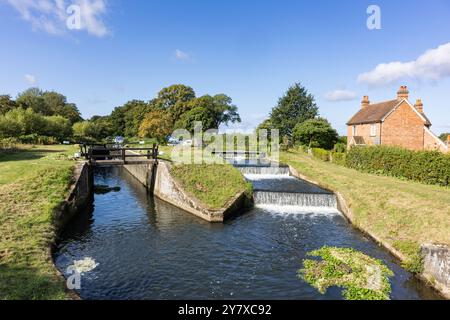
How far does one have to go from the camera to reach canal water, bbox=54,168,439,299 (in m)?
12.5

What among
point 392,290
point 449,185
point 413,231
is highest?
point 449,185

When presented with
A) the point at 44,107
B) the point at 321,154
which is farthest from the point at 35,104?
the point at 321,154

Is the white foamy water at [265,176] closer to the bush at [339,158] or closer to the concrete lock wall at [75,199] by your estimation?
the bush at [339,158]

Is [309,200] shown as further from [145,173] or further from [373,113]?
[373,113]

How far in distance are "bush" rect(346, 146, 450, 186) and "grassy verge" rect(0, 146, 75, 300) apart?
2807 centimetres

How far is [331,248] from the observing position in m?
16.5

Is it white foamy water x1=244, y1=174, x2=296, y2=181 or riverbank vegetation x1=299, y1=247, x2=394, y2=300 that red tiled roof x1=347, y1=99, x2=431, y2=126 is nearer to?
white foamy water x1=244, y1=174, x2=296, y2=181

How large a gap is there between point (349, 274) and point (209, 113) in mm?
62863

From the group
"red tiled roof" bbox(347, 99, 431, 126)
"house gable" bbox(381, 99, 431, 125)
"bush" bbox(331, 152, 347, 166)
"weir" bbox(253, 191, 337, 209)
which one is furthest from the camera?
"red tiled roof" bbox(347, 99, 431, 126)

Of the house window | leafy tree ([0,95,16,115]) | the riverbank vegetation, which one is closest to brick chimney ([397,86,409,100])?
the house window

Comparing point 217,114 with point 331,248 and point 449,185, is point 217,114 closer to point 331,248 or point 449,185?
point 449,185

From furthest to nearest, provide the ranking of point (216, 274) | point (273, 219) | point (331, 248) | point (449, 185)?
point (449, 185)
point (273, 219)
point (331, 248)
point (216, 274)
